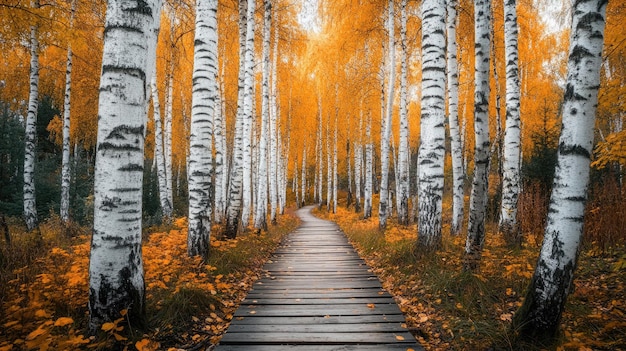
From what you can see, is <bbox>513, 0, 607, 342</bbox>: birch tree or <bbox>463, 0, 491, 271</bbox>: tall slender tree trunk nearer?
<bbox>513, 0, 607, 342</bbox>: birch tree

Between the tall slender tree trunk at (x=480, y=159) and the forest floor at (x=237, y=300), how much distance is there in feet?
1.00

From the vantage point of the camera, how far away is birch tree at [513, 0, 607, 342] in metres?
2.35

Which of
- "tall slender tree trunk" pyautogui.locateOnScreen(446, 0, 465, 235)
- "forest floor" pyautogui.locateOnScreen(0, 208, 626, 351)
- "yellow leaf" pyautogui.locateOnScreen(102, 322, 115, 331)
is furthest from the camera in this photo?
"tall slender tree trunk" pyautogui.locateOnScreen(446, 0, 465, 235)

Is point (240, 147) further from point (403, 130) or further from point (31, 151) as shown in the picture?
point (31, 151)

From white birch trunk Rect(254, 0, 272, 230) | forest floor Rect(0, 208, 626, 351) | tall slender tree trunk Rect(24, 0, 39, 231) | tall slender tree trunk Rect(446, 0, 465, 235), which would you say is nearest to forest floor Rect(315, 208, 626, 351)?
forest floor Rect(0, 208, 626, 351)

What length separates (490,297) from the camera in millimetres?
3512

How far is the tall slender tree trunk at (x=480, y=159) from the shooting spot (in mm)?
4168

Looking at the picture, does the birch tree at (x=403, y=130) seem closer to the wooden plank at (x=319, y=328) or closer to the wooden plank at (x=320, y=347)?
the wooden plank at (x=319, y=328)

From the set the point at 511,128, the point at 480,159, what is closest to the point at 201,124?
the point at 480,159

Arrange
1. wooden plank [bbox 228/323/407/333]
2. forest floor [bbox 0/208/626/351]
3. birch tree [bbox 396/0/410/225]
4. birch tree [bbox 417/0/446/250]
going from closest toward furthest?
forest floor [bbox 0/208/626/351]
wooden plank [bbox 228/323/407/333]
birch tree [bbox 417/0/446/250]
birch tree [bbox 396/0/410/225]

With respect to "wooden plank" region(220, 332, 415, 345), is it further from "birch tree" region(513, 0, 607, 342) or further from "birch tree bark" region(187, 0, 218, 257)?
"birch tree bark" region(187, 0, 218, 257)

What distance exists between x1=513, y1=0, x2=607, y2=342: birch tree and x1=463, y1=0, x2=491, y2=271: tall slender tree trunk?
1625 mm

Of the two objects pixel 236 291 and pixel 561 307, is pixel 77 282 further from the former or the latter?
pixel 561 307

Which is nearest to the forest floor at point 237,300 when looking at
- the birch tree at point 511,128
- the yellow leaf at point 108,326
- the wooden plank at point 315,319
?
the yellow leaf at point 108,326
